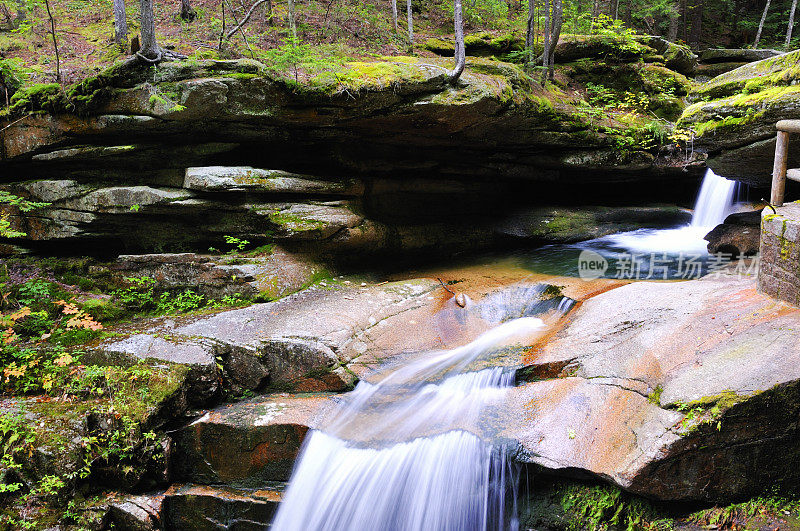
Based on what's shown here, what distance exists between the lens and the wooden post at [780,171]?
5762mm

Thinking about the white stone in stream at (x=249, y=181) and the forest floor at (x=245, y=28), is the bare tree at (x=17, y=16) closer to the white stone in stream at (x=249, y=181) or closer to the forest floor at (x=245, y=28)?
the forest floor at (x=245, y=28)

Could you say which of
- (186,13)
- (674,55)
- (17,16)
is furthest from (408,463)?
(17,16)

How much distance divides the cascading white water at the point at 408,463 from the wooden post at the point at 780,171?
4144 millimetres

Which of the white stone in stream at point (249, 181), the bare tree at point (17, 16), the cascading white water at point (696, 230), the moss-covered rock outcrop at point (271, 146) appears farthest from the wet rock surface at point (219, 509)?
the bare tree at point (17, 16)

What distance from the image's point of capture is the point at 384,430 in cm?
528

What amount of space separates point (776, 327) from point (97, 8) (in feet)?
65.7

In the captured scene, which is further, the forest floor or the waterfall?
the waterfall

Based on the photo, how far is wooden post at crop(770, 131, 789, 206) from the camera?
5.76m

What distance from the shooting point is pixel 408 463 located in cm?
487

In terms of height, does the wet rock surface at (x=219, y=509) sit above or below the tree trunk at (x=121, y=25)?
below

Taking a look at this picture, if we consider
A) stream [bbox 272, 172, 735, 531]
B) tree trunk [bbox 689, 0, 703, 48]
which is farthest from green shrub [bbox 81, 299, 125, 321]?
tree trunk [bbox 689, 0, 703, 48]

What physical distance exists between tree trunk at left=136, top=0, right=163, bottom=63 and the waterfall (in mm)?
11864

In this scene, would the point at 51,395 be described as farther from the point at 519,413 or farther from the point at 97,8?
the point at 97,8

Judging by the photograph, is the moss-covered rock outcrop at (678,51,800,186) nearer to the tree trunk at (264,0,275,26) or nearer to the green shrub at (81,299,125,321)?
the green shrub at (81,299,125,321)
